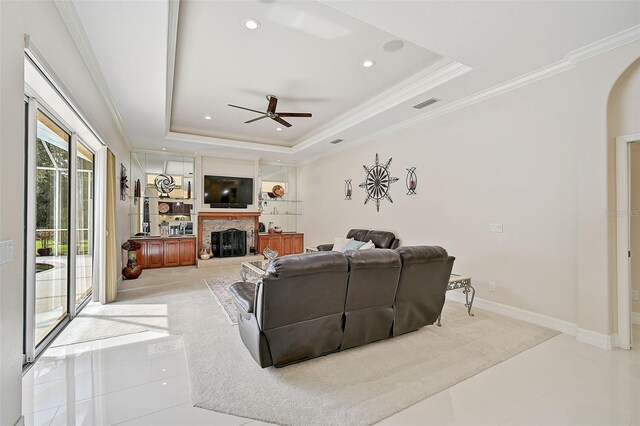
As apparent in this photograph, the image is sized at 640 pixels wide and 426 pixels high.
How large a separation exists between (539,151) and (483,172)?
2.37 feet

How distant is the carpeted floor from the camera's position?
2.04m

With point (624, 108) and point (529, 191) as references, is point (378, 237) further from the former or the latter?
point (624, 108)

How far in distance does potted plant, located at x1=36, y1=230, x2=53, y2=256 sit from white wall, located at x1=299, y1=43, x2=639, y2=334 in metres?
5.02

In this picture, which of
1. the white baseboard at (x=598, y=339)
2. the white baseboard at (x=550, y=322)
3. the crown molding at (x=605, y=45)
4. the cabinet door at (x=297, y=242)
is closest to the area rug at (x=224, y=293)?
the cabinet door at (x=297, y=242)

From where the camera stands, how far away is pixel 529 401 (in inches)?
83.7

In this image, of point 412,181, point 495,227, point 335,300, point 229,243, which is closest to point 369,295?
point 335,300

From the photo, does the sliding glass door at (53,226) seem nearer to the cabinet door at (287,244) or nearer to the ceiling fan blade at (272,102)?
the ceiling fan blade at (272,102)

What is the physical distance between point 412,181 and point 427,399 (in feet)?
12.5

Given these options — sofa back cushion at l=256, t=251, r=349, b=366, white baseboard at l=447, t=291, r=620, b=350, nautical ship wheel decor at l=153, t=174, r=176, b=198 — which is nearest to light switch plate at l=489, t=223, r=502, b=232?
white baseboard at l=447, t=291, r=620, b=350

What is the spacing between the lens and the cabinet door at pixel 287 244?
8.87m

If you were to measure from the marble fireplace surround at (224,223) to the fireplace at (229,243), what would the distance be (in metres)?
0.13

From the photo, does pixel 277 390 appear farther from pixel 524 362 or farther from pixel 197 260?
pixel 197 260

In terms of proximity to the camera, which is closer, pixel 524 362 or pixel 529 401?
pixel 529 401

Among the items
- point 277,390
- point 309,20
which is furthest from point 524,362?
point 309,20
